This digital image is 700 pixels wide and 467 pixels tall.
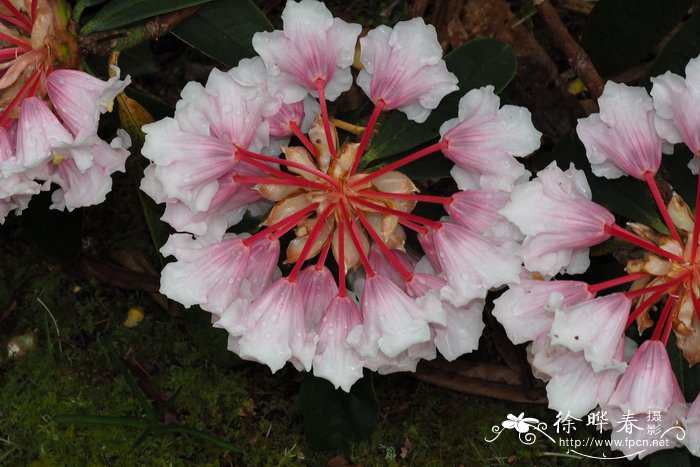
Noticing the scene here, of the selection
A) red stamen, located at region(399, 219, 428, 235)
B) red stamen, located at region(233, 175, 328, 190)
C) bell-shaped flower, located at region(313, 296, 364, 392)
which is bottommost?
bell-shaped flower, located at region(313, 296, 364, 392)

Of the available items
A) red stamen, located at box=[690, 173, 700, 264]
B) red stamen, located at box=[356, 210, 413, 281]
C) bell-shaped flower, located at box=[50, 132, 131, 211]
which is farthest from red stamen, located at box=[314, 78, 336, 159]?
red stamen, located at box=[690, 173, 700, 264]

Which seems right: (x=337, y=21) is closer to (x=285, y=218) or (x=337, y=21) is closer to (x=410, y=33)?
(x=410, y=33)

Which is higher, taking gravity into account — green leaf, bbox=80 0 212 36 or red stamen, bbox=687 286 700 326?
green leaf, bbox=80 0 212 36

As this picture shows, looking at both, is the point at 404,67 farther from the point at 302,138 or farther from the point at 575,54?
the point at 575,54

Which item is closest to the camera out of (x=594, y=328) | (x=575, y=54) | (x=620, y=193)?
(x=594, y=328)

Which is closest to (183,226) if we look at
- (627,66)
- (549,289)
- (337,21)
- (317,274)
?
(317,274)

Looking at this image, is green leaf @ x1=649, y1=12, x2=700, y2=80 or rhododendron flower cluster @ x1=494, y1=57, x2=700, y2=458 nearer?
rhododendron flower cluster @ x1=494, y1=57, x2=700, y2=458

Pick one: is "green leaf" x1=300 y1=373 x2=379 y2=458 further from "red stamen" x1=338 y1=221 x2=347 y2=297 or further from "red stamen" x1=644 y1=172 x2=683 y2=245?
"red stamen" x1=644 y1=172 x2=683 y2=245

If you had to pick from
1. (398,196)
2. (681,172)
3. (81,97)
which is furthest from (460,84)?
(81,97)
